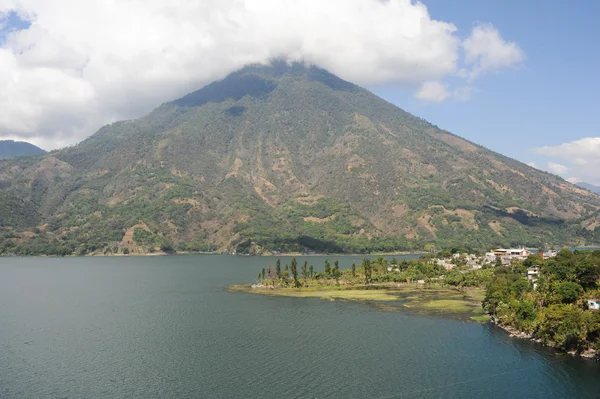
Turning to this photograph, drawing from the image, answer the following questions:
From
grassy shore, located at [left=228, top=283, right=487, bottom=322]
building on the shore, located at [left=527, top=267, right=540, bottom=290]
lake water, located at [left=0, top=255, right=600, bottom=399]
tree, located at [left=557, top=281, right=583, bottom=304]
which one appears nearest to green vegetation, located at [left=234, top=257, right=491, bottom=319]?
grassy shore, located at [left=228, top=283, right=487, bottom=322]

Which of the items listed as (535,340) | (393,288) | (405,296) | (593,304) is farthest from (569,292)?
(393,288)

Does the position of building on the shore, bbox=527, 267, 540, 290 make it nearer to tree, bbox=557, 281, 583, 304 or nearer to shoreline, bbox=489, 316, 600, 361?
shoreline, bbox=489, 316, 600, 361

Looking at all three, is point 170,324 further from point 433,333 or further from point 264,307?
point 433,333

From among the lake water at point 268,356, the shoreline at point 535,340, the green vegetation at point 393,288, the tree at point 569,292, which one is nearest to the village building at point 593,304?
the tree at point 569,292

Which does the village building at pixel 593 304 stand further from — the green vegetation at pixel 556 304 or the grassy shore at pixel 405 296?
the grassy shore at pixel 405 296

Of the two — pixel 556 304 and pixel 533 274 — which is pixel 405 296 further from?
pixel 556 304

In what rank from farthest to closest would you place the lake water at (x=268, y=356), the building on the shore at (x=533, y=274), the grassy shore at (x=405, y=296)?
the building on the shore at (x=533, y=274) → the grassy shore at (x=405, y=296) → the lake water at (x=268, y=356)
